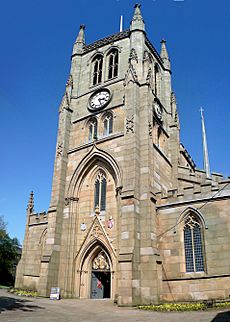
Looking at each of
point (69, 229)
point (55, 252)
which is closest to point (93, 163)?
point (69, 229)

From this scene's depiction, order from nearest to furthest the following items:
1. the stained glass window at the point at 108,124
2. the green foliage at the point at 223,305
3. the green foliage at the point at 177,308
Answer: the green foliage at the point at 223,305
the green foliage at the point at 177,308
the stained glass window at the point at 108,124

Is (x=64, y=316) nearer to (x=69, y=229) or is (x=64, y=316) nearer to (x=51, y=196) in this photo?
(x=69, y=229)

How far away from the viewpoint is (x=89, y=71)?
33125 millimetres

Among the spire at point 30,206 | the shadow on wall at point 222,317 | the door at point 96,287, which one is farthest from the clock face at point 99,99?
the shadow on wall at point 222,317

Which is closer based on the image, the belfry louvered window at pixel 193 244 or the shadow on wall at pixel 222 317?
the shadow on wall at pixel 222 317

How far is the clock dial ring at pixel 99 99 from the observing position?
29.1m

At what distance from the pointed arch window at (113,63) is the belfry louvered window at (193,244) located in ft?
54.6

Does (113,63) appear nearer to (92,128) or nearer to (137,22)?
(137,22)

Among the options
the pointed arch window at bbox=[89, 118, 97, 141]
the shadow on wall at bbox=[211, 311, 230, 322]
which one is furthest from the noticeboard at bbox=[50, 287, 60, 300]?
the pointed arch window at bbox=[89, 118, 97, 141]

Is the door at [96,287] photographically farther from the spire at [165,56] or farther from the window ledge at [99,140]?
the spire at [165,56]

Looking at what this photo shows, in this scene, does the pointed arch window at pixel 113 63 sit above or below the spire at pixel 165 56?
below

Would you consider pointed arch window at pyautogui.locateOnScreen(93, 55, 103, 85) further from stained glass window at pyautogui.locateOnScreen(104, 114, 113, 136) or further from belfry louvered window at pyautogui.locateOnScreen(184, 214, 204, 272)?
belfry louvered window at pyautogui.locateOnScreen(184, 214, 204, 272)

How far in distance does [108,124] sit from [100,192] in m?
6.30

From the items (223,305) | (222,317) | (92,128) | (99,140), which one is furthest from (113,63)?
(222,317)
